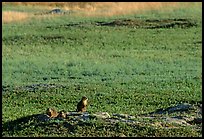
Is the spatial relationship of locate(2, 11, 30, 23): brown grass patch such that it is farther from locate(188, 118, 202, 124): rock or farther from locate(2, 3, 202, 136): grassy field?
locate(188, 118, 202, 124): rock

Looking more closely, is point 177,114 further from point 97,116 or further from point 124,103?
point 124,103

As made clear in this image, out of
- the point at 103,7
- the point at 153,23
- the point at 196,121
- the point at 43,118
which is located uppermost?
the point at 103,7

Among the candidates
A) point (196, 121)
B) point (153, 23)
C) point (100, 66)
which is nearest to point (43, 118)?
point (196, 121)

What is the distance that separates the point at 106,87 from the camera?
23.3 meters

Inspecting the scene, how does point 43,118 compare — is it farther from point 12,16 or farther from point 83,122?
point 12,16

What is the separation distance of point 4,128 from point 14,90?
909 cm

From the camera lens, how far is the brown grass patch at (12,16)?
44.8 metres

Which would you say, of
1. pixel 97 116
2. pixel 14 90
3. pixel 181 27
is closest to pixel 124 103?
pixel 14 90

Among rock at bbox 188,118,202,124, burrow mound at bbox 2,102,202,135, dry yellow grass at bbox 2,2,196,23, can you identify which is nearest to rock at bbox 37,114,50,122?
burrow mound at bbox 2,102,202,135

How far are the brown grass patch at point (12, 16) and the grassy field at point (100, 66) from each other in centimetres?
53

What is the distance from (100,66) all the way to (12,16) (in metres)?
17.8

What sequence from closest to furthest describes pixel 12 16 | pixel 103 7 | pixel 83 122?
pixel 83 122
pixel 12 16
pixel 103 7

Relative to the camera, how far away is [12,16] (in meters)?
45.8

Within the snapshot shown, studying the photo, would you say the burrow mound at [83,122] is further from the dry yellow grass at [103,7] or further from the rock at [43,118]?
the dry yellow grass at [103,7]
